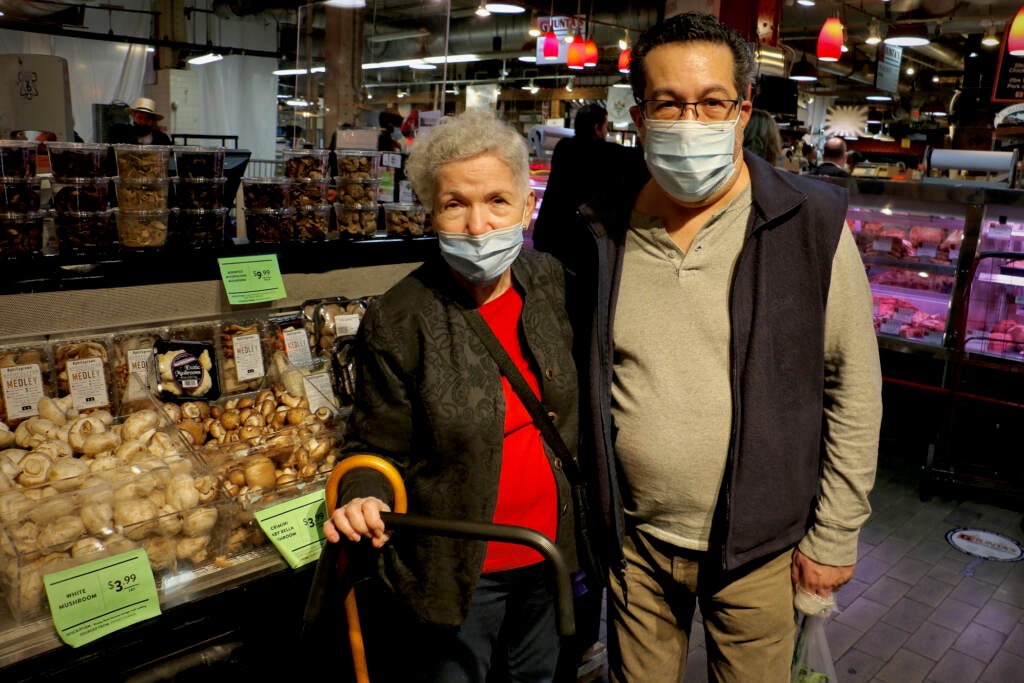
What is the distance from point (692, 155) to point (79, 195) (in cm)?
165

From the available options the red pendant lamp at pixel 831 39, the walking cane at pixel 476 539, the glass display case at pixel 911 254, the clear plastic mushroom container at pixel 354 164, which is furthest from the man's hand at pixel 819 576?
the red pendant lamp at pixel 831 39

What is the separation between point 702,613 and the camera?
1946mm

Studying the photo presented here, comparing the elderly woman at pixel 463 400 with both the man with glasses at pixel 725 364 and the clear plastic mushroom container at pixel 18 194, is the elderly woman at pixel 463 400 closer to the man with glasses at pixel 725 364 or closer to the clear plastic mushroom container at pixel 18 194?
the man with glasses at pixel 725 364

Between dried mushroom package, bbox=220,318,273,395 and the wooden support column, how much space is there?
5.78 meters

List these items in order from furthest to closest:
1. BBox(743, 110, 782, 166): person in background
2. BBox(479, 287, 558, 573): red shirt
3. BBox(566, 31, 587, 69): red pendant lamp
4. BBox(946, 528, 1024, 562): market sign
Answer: BBox(566, 31, 587, 69): red pendant lamp, BBox(946, 528, 1024, 562): market sign, BBox(743, 110, 782, 166): person in background, BBox(479, 287, 558, 573): red shirt

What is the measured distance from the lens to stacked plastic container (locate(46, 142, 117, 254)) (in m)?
2.16

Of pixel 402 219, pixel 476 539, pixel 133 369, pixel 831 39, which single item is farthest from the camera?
pixel 831 39

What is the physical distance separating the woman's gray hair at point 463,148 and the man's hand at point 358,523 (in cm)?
72

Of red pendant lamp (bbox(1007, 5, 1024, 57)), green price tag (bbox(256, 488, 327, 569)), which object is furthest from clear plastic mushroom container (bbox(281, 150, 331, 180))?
red pendant lamp (bbox(1007, 5, 1024, 57))

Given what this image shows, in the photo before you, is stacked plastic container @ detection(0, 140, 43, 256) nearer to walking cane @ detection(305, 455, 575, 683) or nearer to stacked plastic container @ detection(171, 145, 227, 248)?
stacked plastic container @ detection(171, 145, 227, 248)

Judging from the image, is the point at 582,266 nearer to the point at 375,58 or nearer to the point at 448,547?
the point at 448,547

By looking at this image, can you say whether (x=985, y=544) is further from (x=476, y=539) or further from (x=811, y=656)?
(x=476, y=539)

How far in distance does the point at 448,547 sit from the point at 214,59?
15.4 m

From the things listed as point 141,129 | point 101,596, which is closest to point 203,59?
point 141,129
